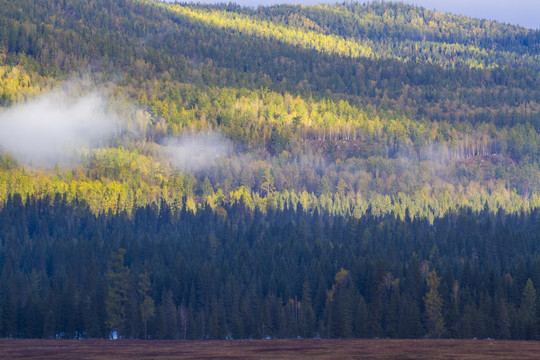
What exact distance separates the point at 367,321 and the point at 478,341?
48.4ft

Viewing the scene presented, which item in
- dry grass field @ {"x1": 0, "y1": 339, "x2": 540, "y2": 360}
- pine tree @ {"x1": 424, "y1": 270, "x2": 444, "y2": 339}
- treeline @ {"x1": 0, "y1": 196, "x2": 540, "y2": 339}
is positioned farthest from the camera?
treeline @ {"x1": 0, "y1": 196, "x2": 540, "y2": 339}

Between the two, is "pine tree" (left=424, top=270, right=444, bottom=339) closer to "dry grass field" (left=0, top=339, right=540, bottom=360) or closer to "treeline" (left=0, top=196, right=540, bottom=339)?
"treeline" (left=0, top=196, right=540, bottom=339)

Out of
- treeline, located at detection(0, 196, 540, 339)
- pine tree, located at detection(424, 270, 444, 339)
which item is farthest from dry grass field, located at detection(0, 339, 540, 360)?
pine tree, located at detection(424, 270, 444, 339)

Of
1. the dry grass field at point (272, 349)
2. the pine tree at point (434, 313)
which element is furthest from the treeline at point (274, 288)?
the dry grass field at point (272, 349)

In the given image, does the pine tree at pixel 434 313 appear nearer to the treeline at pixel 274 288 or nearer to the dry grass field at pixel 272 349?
the treeline at pixel 274 288

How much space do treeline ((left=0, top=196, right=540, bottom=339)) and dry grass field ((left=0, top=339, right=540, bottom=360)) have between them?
631 centimetres

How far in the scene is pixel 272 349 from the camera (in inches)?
3772

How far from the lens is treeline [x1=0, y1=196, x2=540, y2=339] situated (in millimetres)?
112438

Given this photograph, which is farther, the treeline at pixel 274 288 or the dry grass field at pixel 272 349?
the treeline at pixel 274 288

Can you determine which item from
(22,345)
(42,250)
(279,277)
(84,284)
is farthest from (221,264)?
(22,345)

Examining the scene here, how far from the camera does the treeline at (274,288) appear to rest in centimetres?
11244

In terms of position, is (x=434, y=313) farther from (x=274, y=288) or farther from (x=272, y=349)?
(x=272, y=349)

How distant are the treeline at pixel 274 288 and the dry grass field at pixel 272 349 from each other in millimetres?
6306

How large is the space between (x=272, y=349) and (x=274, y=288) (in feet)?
113
